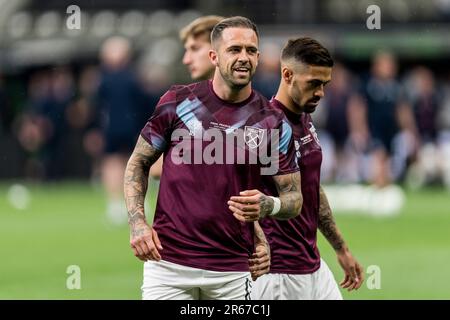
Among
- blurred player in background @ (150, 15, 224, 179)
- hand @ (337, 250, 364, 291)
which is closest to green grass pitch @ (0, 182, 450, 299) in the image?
blurred player in background @ (150, 15, 224, 179)

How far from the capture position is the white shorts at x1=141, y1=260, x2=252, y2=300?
7.44 meters

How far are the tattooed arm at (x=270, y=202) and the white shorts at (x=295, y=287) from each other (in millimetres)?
636

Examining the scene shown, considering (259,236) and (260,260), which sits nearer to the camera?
(260,260)

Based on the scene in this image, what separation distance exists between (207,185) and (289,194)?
0.49 metres

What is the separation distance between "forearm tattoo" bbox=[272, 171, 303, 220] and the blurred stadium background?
14.7 feet

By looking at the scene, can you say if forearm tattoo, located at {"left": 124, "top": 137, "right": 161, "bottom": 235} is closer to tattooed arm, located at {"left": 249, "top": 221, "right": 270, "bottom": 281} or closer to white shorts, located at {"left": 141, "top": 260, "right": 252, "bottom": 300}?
white shorts, located at {"left": 141, "top": 260, "right": 252, "bottom": 300}

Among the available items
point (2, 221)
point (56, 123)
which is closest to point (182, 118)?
point (2, 221)

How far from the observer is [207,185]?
743 centimetres

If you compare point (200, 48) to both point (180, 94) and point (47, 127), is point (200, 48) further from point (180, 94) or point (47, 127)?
point (47, 127)

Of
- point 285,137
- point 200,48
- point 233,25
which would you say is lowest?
point 285,137

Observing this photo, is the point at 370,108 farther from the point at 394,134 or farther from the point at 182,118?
the point at 182,118

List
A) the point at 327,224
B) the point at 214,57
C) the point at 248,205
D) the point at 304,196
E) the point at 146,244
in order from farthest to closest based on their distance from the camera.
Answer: the point at 327,224, the point at 304,196, the point at 214,57, the point at 146,244, the point at 248,205

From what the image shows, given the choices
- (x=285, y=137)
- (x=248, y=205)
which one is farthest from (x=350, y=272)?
(x=248, y=205)
